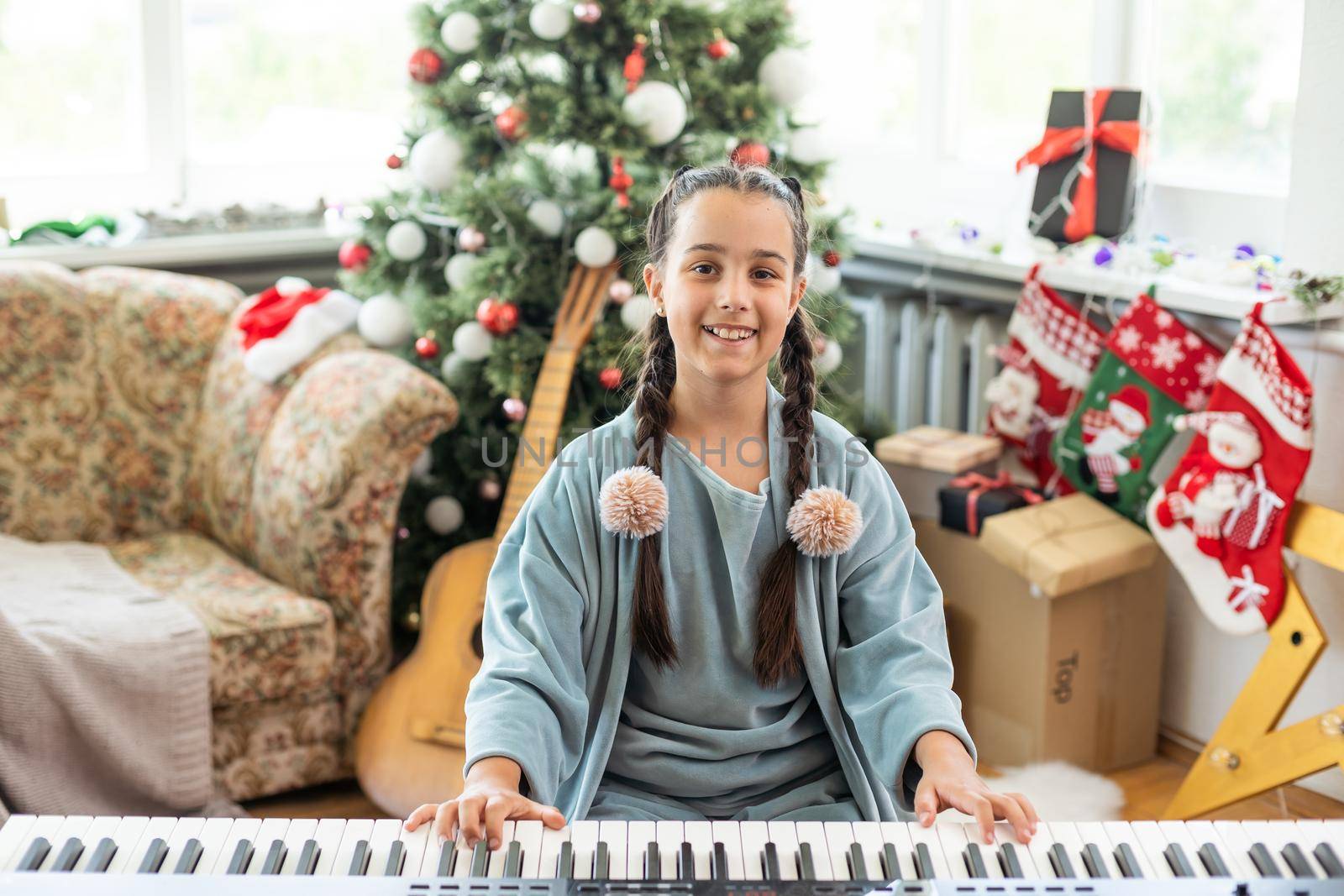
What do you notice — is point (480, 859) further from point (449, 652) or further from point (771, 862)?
point (449, 652)

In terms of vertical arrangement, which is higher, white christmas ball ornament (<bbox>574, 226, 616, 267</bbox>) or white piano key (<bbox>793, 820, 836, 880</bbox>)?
white christmas ball ornament (<bbox>574, 226, 616, 267</bbox>)

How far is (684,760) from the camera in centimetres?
133

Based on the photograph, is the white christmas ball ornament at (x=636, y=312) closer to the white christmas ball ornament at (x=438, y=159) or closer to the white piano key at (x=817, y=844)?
the white christmas ball ornament at (x=438, y=159)

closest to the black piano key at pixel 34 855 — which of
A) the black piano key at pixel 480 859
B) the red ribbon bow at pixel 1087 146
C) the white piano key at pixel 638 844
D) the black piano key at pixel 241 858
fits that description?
the black piano key at pixel 241 858

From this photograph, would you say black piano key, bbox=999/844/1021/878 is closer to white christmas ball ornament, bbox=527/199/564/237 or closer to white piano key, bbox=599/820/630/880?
white piano key, bbox=599/820/630/880

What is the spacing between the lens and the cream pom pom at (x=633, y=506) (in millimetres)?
1311

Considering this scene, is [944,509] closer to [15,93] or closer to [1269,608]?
[1269,608]

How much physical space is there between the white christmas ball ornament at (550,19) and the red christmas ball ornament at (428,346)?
2.04ft

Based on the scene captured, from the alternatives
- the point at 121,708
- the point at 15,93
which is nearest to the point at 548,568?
the point at 121,708

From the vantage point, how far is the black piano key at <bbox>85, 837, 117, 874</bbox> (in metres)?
0.96

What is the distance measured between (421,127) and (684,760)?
1794 mm

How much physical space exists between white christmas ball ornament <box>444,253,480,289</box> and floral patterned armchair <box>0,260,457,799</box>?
0.20 metres

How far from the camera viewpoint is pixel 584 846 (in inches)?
39.7

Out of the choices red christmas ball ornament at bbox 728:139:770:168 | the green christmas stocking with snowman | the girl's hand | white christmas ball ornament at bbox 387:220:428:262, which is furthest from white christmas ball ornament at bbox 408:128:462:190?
the girl's hand
